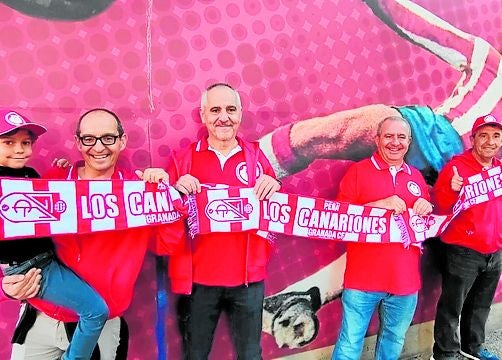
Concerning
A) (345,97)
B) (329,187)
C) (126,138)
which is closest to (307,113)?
(345,97)

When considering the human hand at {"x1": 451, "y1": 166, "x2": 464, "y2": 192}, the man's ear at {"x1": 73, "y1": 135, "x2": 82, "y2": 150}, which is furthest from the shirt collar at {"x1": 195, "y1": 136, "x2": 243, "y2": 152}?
the human hand at {"x1": 451, "y1": 166, "x2": 464, "y2": 192}

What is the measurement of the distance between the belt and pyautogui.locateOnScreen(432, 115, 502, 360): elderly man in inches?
105

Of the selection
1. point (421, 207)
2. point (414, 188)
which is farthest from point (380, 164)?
point (421, 207)

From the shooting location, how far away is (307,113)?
3609 millimetres

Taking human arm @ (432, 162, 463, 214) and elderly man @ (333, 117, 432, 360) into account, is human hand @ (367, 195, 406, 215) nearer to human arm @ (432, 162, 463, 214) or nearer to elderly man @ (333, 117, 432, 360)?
elderly man @ (333, 117, 432, 360)

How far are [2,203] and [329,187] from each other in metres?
2.17

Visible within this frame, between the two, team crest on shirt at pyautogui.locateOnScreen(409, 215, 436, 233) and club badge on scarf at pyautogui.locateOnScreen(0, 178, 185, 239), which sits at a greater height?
club badge on scarf at pyautogui.locateOnScreen(0, 178, 185, 239)

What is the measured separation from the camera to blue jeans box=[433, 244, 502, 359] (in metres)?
3.65

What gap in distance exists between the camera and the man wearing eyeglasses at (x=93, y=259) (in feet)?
8.74

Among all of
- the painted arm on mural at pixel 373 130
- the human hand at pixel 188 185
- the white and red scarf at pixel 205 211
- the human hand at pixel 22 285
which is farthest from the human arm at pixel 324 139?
the human hand at pixel 22 285

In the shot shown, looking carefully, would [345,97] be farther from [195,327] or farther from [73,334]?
[73,334]

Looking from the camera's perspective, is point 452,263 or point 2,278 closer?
point 2,278

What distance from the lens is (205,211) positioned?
9.74 feet

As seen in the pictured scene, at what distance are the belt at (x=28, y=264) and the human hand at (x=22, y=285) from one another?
0.02 meters
